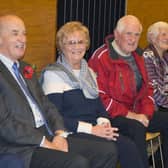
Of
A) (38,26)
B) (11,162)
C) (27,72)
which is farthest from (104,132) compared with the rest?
(38,26)

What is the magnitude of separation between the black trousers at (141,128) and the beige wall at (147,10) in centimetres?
135

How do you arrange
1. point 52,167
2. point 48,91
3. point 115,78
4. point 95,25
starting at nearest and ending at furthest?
point 52,167 → point 48,91 → point 115,78 → point 95,25

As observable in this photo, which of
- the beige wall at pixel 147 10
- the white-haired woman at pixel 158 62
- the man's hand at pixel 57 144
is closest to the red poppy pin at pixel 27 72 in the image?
the man's hand at pixel 57 144

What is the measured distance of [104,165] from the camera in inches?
119

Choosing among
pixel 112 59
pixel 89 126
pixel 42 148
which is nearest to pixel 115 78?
pixel 112 59

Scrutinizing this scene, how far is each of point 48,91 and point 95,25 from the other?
1241 millimetres

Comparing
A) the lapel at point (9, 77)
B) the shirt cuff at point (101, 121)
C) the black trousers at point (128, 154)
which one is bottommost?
the black trousers at point (128, 154)

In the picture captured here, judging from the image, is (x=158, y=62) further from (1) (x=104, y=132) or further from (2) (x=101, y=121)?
(1) (x=104, y=132)

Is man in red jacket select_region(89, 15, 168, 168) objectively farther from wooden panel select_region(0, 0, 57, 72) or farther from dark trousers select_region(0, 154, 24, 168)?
dark trousers select_region(0, 154, 24, 168)

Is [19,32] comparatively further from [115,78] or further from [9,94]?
[115,78]

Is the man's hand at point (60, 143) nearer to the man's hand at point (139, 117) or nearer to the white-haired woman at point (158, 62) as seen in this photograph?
the man's hand at point (139, 117)

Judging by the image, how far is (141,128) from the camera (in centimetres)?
354

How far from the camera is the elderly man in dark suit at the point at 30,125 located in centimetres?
276

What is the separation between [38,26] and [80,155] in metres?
1.26
